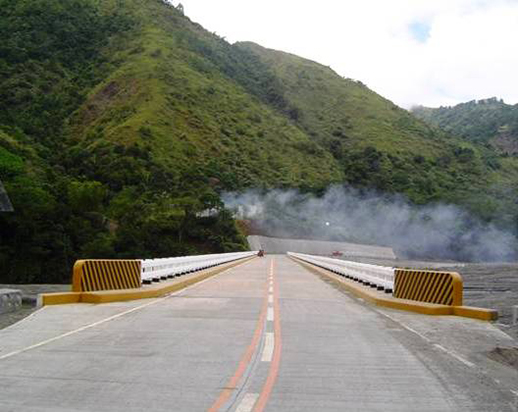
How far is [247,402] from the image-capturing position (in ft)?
22.7

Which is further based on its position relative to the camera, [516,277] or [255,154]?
[255,154]

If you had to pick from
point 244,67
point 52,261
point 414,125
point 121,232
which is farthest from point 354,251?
point 244,67

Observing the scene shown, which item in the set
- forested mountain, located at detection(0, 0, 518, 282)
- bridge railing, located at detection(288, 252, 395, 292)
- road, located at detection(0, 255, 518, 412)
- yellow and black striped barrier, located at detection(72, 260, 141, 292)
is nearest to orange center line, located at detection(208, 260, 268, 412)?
road, located at detection(0, 255, 518, 412)

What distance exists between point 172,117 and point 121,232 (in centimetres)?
4029

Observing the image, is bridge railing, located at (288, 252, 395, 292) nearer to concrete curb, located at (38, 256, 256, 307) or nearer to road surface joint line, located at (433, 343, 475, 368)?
concrete curb, located at (38, 256, 256, 307)

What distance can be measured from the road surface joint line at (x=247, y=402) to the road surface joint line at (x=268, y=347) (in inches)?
81.9

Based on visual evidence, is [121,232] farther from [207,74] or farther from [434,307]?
[207,74]

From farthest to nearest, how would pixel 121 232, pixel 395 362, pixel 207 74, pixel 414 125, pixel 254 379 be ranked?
pixel 414 125 → pixel 207 74 → pixel 121 232 → pixel 395 362 → pixel 254 379

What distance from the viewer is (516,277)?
30219mm

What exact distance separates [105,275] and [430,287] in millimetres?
8905

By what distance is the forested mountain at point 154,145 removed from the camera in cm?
6231

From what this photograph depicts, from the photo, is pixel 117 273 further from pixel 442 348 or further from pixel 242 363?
pixel 442 348

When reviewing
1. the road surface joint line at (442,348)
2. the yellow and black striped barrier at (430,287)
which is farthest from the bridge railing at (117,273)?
the road surface joint line at (442,348)

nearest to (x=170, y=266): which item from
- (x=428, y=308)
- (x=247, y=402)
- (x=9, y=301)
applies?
(x=9, y=301)
